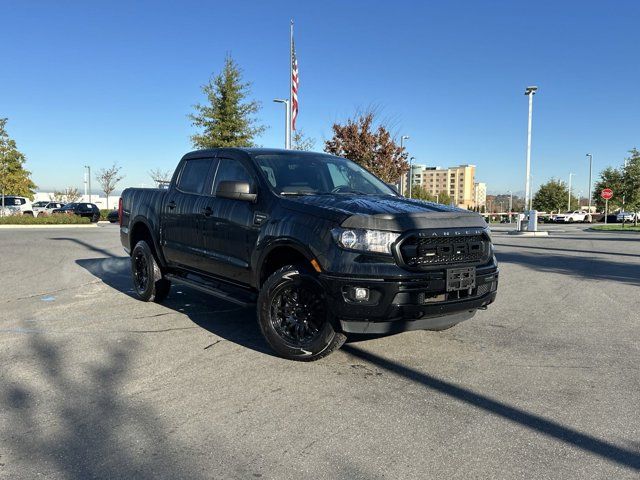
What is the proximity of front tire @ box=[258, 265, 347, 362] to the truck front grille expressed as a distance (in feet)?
2.56

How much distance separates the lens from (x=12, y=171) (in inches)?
1572

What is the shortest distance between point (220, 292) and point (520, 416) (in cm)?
320

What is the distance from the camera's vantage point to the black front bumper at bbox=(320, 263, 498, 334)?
4035mm

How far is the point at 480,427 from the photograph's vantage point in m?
3.30

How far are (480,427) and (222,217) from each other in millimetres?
3319

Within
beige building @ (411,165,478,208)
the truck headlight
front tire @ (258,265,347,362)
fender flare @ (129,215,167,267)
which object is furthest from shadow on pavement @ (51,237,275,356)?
beige building @ (411,165,478,208)

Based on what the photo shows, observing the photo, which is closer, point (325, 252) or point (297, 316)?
point (325, 252)

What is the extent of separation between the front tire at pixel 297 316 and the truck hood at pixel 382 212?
553 millimetres

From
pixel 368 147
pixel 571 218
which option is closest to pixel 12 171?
pixel 368 147

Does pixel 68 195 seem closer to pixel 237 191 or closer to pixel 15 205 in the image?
pixel 15 205

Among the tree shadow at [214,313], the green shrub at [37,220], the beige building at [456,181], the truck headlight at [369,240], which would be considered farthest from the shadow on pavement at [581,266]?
the beige building at [456,181]

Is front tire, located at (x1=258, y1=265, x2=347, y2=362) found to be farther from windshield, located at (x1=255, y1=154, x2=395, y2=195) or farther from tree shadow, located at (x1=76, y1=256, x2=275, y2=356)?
windshield, located at (x1=255, y1=154, x2=395, y2=195)

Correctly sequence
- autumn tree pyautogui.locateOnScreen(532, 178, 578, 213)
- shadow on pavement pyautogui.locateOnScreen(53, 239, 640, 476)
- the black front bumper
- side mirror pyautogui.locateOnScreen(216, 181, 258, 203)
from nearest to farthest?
shadow on pavement pyautogui.locateOnScreen(53, 239, 640, 476)
the black front bumper
side mirror pyautogui.locateOnScreen(216, 181, 258, 203)
autumn tree pyautogui.locateOnScreen(532, 178, 578, 213)

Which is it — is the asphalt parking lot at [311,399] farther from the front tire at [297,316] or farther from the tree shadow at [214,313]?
the front tire at [297,316]
